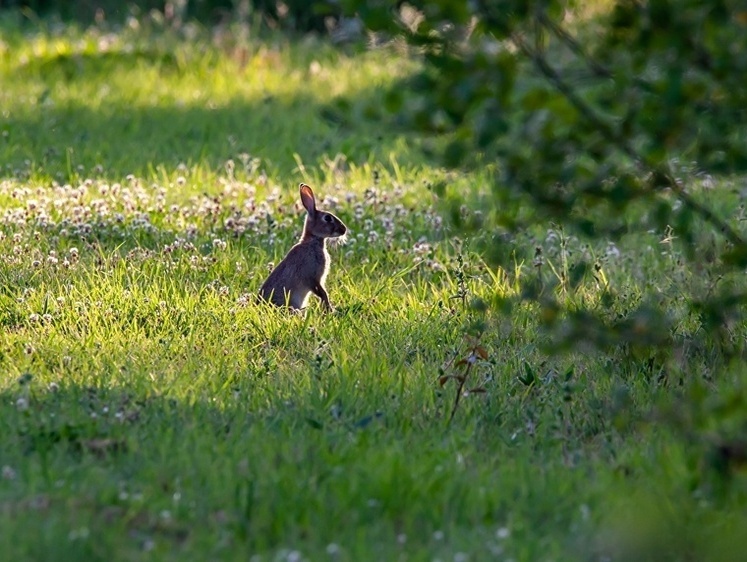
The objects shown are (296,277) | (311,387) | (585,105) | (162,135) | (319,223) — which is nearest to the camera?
(585,105)

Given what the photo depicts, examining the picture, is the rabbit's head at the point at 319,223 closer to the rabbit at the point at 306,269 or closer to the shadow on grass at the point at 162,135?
the rabbit at the point at 306,269

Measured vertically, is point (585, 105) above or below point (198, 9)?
above

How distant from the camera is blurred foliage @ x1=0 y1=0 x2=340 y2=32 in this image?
16641 millimetres

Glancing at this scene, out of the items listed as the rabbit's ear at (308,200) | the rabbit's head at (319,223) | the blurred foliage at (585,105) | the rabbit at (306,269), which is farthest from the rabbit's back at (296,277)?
the blurred foliage at (585,105)

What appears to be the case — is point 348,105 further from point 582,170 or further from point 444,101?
point 582,170

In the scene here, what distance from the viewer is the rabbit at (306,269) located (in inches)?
284

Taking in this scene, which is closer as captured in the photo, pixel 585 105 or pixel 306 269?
pixel 585 105

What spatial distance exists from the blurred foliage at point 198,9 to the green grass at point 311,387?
5988 millimetres

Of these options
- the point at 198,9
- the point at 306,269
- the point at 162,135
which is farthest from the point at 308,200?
the point at 198,9

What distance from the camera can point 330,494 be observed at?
4.65 m

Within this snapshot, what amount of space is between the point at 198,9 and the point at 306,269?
1065 cm

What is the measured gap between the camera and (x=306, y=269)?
7422mm

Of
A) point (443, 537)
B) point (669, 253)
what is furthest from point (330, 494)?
point (669, 253)

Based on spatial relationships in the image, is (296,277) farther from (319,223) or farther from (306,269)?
(319,223)
